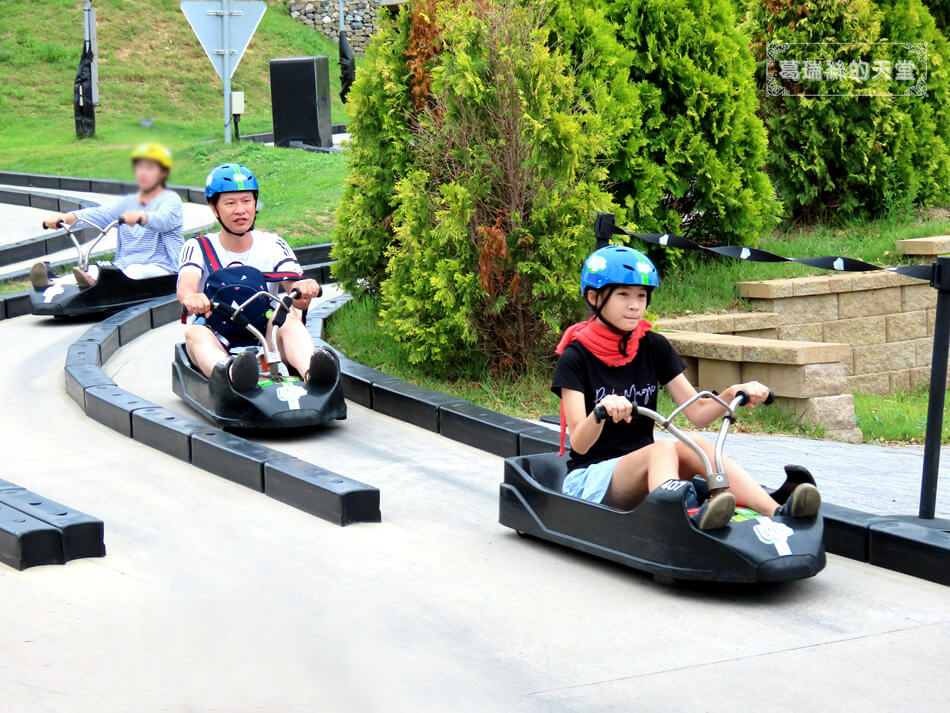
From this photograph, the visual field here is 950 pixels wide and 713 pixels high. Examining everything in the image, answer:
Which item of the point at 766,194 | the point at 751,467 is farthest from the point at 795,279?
the point at 751,467

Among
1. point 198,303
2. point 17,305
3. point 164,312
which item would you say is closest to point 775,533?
point 198,303

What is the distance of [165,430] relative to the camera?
6.68 m

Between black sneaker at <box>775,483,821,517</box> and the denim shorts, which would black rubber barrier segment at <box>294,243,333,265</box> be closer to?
the denim shorts

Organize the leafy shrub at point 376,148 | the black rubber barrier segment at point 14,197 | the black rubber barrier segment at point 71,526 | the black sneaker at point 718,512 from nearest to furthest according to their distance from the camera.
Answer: the black sneaker at point 718,512 → the black rubber barrier segment at point 71,526 → the leafy shrub at point 376,148 → the black rubber barrier segment at point 14,197

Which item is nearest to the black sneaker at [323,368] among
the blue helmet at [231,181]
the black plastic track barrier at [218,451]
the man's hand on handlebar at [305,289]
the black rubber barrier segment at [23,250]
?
the man's hand on handlebar at [305,289]

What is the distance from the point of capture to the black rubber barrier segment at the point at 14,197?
65.4 ft

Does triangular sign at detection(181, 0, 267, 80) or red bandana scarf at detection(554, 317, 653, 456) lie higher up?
triangular sign at detection(181, 0, 267, 80)

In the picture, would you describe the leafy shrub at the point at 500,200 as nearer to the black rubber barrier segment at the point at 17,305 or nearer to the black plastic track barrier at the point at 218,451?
the black plastic track barrier at the point at 218,451

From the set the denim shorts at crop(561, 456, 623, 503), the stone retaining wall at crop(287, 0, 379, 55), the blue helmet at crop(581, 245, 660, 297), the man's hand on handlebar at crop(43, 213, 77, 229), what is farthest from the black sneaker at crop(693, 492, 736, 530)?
the stone retaining wall at crop(287, 0, 379, 55)

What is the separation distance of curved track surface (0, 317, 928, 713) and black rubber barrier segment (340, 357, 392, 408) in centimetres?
184

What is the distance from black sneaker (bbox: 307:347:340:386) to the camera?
692 cm

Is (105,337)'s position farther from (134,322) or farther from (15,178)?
(15,178)

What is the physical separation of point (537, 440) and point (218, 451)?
1.65m

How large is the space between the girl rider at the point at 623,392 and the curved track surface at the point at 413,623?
36cm
